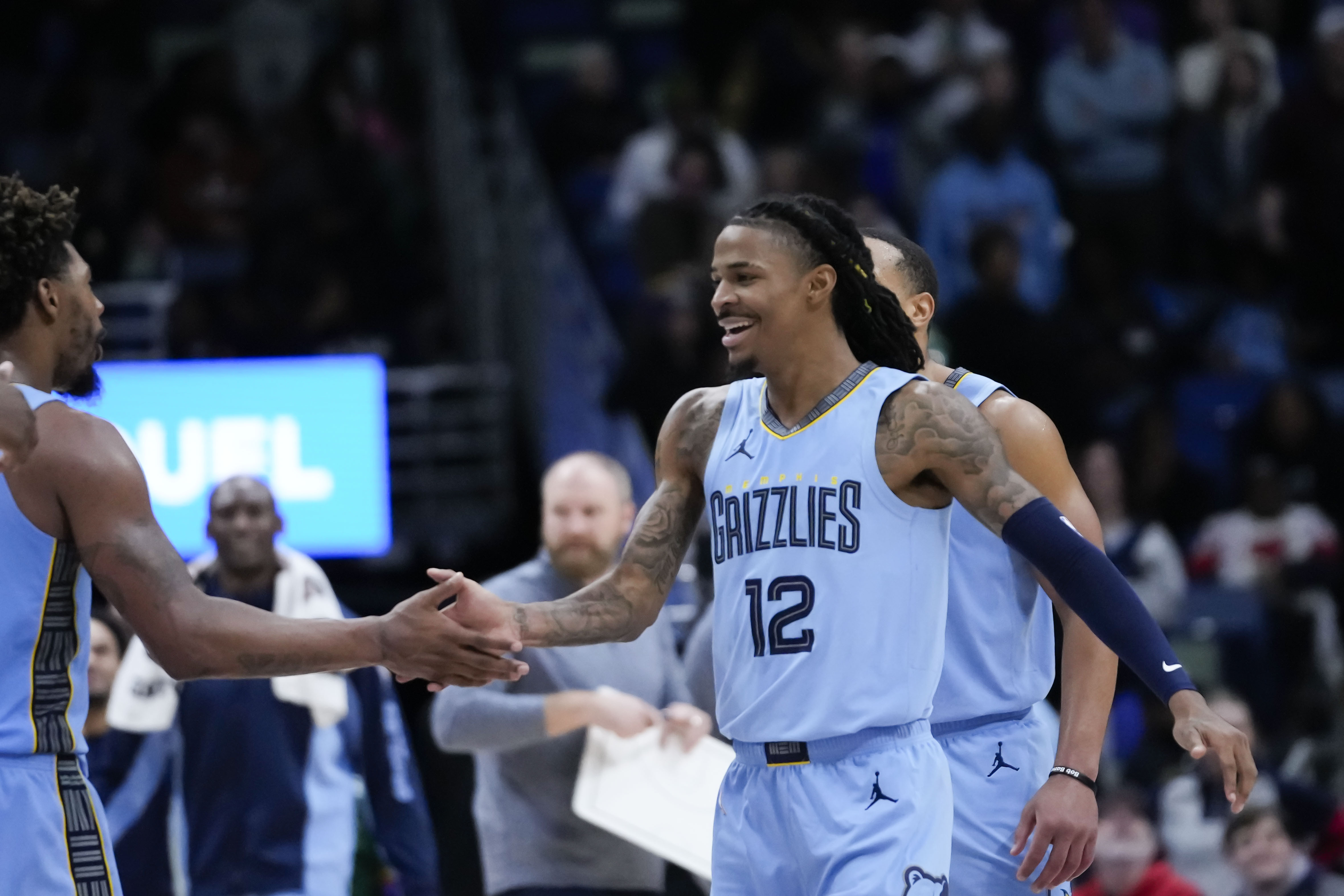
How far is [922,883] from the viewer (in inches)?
140

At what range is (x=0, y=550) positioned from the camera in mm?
3396

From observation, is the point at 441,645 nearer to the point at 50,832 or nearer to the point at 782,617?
the point at 782,617

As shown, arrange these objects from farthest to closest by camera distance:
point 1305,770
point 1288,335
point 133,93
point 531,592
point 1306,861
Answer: point 133,93 < point 1288,335 < point 1305,770 < point 1306,861 < point 531,592

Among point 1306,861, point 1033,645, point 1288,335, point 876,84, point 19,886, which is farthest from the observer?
point 876,84

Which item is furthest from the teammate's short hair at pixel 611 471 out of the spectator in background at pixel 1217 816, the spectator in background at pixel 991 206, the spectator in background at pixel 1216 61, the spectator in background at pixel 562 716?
the spectator in background at pixel 1216 61

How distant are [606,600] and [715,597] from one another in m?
0.30

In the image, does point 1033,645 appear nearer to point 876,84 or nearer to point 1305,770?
point 1305,770

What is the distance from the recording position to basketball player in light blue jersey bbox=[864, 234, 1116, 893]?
409 centimetres

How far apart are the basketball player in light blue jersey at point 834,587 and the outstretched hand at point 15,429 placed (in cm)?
92

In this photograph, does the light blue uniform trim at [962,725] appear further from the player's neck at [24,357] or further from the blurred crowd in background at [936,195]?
the blurred crowd in background at [936,195]

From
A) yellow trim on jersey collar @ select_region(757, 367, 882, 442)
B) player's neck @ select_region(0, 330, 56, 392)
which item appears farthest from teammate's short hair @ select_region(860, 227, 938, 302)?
player's neck @ select_region(0, 330, 56, 392)

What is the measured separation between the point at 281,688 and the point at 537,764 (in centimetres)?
85

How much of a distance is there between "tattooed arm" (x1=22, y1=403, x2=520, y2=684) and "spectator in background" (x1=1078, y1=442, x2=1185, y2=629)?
5.66m

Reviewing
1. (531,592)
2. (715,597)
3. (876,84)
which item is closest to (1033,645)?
(715,597)
